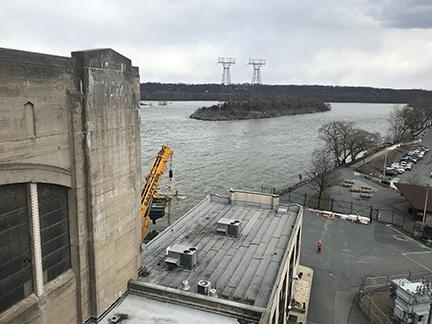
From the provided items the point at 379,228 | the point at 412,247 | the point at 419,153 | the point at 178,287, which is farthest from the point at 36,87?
the point at 419,153

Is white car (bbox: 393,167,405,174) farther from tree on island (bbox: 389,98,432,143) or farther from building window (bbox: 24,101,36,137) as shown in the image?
building window (bbox: 24,101,36,137)

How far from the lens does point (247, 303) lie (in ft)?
47.5

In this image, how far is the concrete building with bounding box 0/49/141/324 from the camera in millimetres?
9484

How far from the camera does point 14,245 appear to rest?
9773 mm

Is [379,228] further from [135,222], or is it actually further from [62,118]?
[62,118]

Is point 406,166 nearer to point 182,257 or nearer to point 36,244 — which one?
point 182,257

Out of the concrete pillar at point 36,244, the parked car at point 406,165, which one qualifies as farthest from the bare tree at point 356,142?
the concrete pillar at point 36,244

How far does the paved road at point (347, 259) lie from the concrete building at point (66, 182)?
42.4 ft

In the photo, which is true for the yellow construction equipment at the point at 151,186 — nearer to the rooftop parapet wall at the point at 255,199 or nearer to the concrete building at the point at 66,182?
the rooftop parapet wall at the point at 255,199

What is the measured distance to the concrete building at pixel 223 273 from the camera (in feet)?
45.6

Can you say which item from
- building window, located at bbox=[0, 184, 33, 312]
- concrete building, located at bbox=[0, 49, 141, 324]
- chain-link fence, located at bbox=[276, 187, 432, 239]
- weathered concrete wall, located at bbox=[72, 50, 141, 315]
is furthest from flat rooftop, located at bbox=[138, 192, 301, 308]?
chain-link fence, located at bbox=[276, 187, 432, 239]

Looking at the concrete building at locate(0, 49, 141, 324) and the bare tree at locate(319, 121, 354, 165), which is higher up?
the concrete building at locate(0, 49, 141, 324)

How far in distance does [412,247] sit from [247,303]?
70.4ft

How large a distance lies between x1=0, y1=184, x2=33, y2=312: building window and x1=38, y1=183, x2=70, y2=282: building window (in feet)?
1.91
